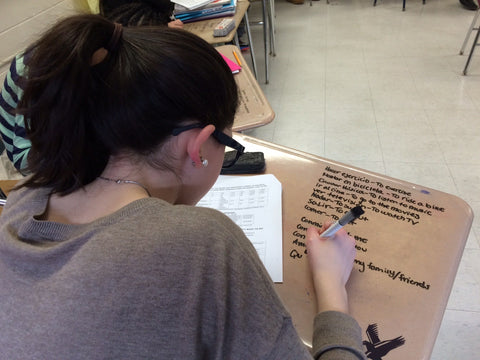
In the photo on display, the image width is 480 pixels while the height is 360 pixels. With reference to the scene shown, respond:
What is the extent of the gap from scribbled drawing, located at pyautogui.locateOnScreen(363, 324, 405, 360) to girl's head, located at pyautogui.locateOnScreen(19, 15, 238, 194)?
0.44 meters

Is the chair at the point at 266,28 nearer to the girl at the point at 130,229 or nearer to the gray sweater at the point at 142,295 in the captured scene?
the girl at the point at 130,229

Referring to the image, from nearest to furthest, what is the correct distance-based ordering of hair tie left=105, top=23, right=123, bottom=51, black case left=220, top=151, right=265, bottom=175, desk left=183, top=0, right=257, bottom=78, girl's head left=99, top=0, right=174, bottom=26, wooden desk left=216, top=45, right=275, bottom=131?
hair tie left=105, top=23, right=123, bottom=51, black case left=220, top=151, right=265, bottom=175, wooden desk left=216, top=45, right=275, bottom=131, girl's head left=99, top=0, right=174, bottom=26, desk left=183, top=0, right=257, bottom=78

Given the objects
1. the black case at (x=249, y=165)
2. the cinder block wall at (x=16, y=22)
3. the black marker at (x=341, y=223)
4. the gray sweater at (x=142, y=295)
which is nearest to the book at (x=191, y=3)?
the cinder block wall at (x=16, y=22)

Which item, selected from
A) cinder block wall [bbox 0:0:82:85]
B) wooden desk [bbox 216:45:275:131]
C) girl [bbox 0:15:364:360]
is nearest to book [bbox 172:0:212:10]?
cinder block wall [bbox 0:0:82:85]

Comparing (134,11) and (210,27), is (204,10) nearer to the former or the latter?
(210,27)

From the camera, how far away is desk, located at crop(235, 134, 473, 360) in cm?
54

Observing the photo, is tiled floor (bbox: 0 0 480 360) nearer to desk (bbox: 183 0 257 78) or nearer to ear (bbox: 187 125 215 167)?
desk (bbox: 183 0 257 78)

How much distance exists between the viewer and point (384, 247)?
2.15 feet

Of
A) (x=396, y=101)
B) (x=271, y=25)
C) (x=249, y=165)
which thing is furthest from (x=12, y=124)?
(x=271, y=25)

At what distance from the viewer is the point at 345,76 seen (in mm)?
2809

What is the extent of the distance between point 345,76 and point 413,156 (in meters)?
1.13

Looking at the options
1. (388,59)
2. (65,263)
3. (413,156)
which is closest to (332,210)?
(65,263)

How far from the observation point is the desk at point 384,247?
0.54 meters

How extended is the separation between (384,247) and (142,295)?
495 mm
